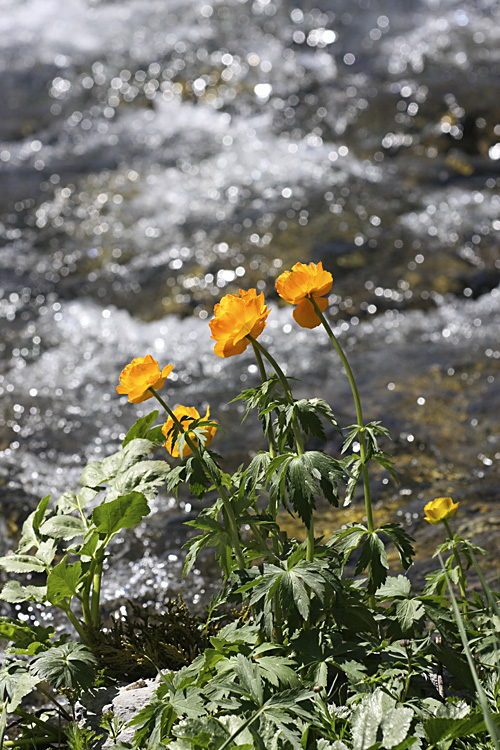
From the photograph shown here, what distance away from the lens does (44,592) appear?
2.16 metres

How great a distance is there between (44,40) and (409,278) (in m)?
6.31

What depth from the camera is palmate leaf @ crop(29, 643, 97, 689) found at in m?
1.87

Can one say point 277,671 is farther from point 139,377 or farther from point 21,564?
point 21,564

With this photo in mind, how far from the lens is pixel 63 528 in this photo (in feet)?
7.37

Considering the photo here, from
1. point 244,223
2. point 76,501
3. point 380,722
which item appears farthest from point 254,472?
point 244,223

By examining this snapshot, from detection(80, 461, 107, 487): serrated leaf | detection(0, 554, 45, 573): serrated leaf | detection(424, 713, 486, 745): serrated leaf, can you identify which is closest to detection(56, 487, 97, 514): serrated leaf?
detection(80, 461, 107, 487): serrated leaf

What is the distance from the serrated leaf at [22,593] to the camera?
7.02 feet

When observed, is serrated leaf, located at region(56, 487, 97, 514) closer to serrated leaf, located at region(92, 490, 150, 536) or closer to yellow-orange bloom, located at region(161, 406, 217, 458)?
serrated leaf, located at region(92, 490, 150, 536)

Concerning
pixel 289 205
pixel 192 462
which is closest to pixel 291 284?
pixel 192 462

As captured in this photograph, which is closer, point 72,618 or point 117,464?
point 72,618

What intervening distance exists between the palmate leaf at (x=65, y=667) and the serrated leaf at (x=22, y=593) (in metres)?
0.23

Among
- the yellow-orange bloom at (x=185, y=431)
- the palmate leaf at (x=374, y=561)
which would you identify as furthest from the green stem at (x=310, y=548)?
the yellow-orange bloom at (x=185, y=431)

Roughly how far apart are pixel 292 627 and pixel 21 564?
93 cm

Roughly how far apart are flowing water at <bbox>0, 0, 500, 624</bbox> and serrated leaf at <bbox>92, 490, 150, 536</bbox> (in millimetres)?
934
